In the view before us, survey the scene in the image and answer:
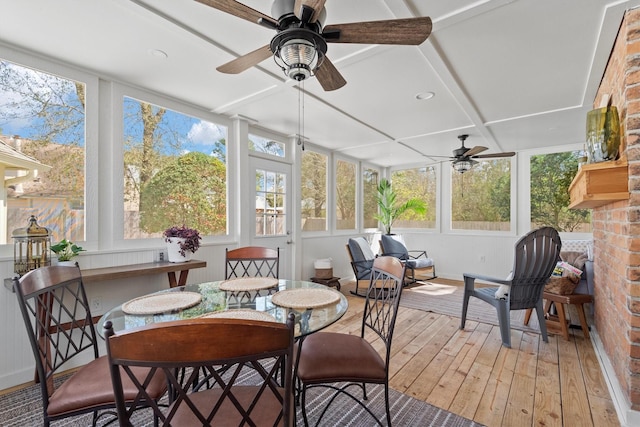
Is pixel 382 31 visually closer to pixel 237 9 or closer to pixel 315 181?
pixel 237 9

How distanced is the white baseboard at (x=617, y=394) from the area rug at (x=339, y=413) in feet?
2.80

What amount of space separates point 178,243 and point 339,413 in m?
1.99

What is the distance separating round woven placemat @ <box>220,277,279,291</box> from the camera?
6.25 ft

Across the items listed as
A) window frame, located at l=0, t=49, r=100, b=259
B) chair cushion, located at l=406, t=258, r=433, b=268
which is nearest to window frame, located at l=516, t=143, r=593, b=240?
chair cushion, located at l=406, t=258, r=433, b=268

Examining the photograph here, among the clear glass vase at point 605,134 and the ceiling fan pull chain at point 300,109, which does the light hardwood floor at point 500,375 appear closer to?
the clear glass vase at point 605,134

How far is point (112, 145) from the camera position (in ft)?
8.67

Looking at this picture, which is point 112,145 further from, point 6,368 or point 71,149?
point 6,368

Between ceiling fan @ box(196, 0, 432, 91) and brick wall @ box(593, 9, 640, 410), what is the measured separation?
1.35 meters

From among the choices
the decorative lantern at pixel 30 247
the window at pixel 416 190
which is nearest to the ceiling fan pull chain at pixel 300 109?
the decorative lantern at pixel 30 247

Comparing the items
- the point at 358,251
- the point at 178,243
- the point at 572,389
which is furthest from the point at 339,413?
the point at 358,251

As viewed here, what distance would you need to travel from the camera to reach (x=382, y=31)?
1.41 metres

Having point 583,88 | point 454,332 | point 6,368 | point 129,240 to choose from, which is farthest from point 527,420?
point 6,368

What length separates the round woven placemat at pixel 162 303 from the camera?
4.84ft

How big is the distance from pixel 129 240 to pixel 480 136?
4.66 meters
